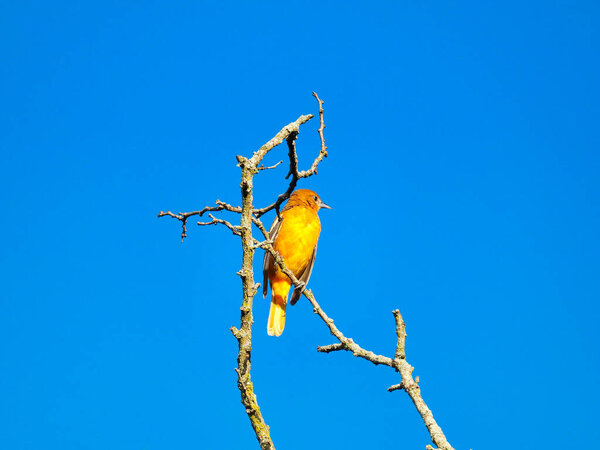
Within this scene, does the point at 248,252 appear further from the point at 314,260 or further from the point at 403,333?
the point at 314,260

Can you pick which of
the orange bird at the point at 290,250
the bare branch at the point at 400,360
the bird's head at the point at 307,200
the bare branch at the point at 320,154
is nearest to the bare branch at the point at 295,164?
the bare branch at the point at 320,154

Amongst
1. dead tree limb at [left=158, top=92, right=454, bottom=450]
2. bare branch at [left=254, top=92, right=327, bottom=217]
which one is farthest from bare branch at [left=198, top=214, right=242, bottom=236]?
bare branch at [left=254, top=92, right=327, bottom=217]

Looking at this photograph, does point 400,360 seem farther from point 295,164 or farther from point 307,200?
point 307,200

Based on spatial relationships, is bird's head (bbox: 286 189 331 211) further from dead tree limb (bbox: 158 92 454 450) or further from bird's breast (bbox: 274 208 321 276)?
dead tree limb (bbox: 158 92 454 450)

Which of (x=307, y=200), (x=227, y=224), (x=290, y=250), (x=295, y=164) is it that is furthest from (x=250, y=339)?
(x=307, y=200)

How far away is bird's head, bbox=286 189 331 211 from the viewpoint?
24.4 feet

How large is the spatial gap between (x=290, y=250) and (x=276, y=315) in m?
0.82

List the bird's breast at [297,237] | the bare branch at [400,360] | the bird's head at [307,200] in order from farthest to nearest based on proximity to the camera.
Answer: the bird's head at [307,200] < the bird's breast at [297,237] < the bare branch at [400,360]

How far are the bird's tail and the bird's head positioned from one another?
124cm

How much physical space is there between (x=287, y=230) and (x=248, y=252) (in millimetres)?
3857

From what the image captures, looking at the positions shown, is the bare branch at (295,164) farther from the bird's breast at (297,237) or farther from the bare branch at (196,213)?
the bird's breast at (297,237)

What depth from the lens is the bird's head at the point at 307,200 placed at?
24.4 ft

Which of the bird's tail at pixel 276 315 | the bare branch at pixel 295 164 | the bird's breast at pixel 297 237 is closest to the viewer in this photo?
the bare branch at pixel 295 164

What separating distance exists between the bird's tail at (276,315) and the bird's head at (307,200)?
1237 millimetres
